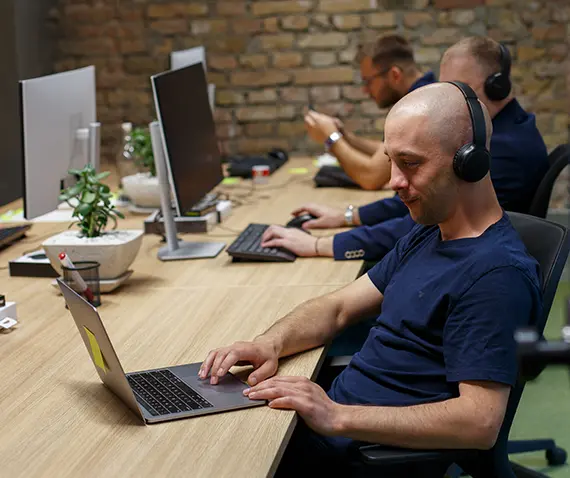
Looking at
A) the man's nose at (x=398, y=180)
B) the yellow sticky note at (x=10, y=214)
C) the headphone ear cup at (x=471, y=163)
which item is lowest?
the yellow sticky note at (x=10, y=214)

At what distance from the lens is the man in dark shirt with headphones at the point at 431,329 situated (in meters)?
1.56

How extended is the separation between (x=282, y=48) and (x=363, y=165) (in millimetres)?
1584

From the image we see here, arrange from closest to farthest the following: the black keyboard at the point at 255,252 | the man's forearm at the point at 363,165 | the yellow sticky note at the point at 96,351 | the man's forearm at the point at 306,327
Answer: the yellow sticky note at the point at 96,351
the man's forearm at the point at 306,327
the black keyboard at the point at 255,252
the man's forearm at the point at 363,165

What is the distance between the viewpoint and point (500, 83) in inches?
112

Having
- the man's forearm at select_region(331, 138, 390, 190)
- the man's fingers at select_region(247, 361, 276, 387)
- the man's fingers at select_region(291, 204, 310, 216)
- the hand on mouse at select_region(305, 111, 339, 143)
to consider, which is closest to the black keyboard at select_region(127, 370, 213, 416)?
the man's fingers at select_region(247, 361, 276, 387)

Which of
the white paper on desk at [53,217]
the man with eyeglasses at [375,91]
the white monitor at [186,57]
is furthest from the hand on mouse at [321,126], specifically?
the white paper on desk at [53,217]

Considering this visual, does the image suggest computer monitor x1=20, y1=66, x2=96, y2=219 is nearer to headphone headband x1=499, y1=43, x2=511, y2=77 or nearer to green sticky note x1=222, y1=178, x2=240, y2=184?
green sticky note x1=222, y1=178, x2=240, y2=184

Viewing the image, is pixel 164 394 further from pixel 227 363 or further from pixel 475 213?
pixel 475 213

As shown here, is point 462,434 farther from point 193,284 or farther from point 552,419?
point 552,419

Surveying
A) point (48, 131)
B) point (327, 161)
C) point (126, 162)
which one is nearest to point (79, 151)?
point (48, 131)

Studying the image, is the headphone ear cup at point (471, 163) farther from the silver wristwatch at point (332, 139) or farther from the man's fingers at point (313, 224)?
the silver wristwatch at point (332, 139)

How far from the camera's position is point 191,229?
3088 mm

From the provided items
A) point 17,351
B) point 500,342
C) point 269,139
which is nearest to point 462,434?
point 500,342

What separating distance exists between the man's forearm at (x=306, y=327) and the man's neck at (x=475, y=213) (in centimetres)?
41
